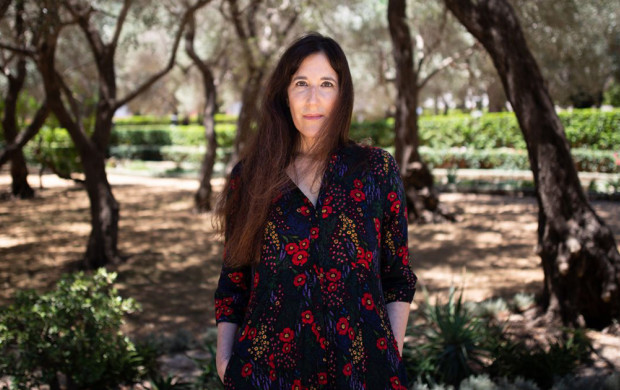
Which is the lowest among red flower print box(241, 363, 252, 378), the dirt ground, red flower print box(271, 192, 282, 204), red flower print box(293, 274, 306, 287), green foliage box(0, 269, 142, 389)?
the dirt ground

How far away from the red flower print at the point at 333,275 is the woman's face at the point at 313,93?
47 centimetres

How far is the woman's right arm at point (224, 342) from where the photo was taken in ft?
6.47

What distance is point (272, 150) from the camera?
206 cm

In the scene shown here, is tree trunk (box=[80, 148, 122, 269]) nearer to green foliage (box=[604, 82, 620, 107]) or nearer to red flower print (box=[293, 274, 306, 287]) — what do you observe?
red flower print (box=[293, 274, 306, 287])

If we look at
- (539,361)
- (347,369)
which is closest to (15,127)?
(539,361)

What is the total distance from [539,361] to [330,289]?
2959 mm

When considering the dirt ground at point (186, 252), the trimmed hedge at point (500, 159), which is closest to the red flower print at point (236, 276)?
the dirt ground at point (186, 252)

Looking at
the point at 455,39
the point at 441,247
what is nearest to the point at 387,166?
the point at 441,247

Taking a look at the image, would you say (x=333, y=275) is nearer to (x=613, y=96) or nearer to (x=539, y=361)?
(x=539, y=361)

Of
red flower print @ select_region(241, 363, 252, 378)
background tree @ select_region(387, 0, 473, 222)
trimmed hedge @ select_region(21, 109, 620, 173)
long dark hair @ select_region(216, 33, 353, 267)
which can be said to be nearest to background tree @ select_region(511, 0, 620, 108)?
trimmed hedge @ select_region(21, 109, 620, 173)

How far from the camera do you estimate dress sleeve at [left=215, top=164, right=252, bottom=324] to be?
79.8 inches

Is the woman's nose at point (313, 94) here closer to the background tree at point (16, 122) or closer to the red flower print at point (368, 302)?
the red flower print at point (368, 302)

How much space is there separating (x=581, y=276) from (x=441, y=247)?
474 cm

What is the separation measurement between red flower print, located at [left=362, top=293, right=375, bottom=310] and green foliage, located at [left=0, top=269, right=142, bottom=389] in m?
2.80
